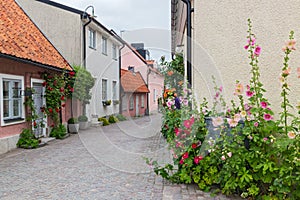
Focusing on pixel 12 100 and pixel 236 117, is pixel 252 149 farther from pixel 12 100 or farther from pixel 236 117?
pixel 12 100

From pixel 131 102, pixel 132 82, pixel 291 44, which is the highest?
pixel 132 82

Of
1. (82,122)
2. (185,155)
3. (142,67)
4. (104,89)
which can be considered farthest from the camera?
(142,67)

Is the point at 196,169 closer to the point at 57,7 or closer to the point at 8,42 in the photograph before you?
the point at 8,42

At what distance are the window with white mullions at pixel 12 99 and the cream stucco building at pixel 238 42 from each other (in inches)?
219

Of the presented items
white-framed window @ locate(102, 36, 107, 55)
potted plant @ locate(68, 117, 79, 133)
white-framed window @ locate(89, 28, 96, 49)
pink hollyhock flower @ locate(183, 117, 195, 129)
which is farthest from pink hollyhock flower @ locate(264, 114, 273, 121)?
white-framed window @ locate(102, 36, 107, 55)

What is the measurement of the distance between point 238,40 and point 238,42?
1.4 inches

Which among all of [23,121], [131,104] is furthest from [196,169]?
[131,104]

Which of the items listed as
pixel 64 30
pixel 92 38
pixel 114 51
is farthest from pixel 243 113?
pixel 114 51

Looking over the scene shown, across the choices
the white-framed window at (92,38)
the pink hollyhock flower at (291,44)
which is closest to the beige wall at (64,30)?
the white-framed window at (92,38)

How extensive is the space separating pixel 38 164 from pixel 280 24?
5498 millimetres

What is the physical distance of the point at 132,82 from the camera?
73.3 feet

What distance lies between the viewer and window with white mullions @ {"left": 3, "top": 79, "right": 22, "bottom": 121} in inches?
300

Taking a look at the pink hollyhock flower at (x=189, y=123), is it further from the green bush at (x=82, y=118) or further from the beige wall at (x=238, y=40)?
the green bush at (x=82, y=118)

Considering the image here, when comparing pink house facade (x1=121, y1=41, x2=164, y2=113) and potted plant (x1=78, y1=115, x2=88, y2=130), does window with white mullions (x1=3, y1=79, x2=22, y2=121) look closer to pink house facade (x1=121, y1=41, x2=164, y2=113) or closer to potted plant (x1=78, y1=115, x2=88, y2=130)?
potted plant (x1=78, y1=115, x2=88, y2=130)
